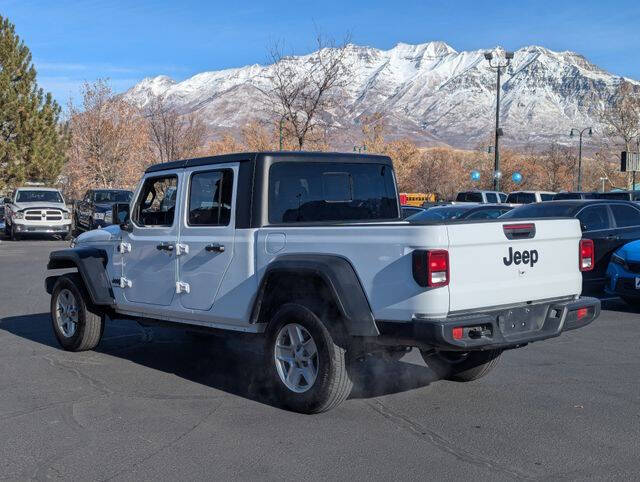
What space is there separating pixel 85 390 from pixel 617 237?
918 cm

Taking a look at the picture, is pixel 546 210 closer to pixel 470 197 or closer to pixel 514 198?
pixel 514 198

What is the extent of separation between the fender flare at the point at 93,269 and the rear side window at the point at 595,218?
7975 mm

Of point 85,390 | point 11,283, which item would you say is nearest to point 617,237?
point 85,390

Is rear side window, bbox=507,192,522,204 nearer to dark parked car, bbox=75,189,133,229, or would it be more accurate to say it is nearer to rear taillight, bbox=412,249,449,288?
dark parked car, bbox=75,189,133,229

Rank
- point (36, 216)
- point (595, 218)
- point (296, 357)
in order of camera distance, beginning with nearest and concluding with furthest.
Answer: point (296, 357) → point (595, 218) → point (36, 216)

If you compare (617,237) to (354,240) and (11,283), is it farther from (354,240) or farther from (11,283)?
(11,283)

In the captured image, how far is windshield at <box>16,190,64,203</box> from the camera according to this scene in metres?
28.9

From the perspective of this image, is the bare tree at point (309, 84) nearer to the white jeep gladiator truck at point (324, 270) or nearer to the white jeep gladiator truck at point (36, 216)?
the white jeep gladiator truck at point (36, 216)

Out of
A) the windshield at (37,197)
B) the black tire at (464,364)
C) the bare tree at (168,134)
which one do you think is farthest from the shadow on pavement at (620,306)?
the bare tree at (168,134)

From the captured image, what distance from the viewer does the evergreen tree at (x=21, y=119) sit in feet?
131

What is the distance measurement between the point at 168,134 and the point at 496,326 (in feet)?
151

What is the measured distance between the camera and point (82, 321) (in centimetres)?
837

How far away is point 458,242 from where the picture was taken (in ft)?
17.8

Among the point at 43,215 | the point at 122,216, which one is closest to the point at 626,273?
the point at 122,216
